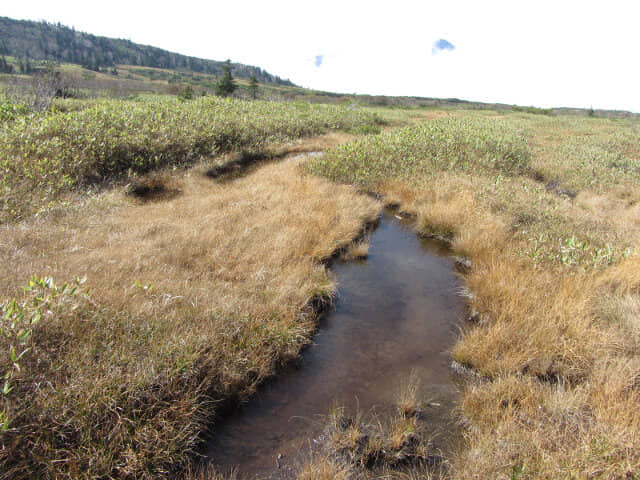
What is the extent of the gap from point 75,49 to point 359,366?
210 m

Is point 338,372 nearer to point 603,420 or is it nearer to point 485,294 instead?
point 603,420

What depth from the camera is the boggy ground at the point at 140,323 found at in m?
3.12

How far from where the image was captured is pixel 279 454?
3.59 meters

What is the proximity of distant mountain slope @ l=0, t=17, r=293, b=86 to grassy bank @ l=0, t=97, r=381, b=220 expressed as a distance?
121571mm

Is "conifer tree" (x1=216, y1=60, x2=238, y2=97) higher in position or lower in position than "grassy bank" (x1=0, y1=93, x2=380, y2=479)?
higher

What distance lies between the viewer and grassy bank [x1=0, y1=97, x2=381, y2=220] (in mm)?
7508

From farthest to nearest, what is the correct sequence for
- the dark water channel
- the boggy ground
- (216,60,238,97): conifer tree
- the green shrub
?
(216,60,238,97): conifer tree → the green shrub → the dark water channel → the boggy ground

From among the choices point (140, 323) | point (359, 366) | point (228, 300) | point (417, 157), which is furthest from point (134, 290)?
point (417, 157)

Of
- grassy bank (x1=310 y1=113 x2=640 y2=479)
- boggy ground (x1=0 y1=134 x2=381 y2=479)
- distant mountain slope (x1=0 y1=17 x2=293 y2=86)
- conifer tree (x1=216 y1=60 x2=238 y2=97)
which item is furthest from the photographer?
distant mountain slope (x1=0 y1=17 x2=293 y2=86)

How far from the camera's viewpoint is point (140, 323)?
431 cm

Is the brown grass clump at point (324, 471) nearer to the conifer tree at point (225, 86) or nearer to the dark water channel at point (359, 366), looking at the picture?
the dark water channel at point (359, 366)

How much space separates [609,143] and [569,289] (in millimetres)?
22541

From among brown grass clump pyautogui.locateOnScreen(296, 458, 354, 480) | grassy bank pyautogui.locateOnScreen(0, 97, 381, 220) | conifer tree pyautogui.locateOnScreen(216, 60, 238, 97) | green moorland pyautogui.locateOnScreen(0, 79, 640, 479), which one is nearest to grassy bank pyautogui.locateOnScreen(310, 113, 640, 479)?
green moorland pyautogui.locateOnScreen(0, 79, 640, 479)

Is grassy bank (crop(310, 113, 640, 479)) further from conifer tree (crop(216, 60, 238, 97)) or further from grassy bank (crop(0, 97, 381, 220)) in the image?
conifer tree (crop(216, 60, 238, 97))
